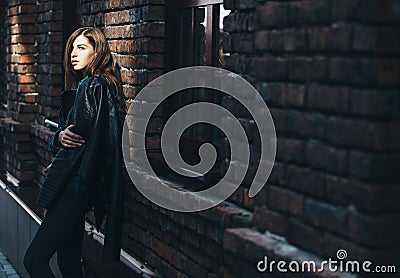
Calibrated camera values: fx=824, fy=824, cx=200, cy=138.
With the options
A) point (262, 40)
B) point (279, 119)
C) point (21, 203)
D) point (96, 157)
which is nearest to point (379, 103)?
point (279, 119)

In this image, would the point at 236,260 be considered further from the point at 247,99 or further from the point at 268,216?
the point at 247,99

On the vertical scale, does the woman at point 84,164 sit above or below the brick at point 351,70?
below

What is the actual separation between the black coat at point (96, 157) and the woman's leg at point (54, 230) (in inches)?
2.4

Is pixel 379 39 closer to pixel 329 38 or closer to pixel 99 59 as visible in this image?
pixel 329 38

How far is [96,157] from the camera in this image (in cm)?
437

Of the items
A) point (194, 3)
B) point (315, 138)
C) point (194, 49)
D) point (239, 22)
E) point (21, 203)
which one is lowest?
point (21, 203)

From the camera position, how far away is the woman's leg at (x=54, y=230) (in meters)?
4.40

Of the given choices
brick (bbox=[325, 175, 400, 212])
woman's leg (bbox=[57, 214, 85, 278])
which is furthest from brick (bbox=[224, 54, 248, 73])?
woman's leg (bbox=[57, 214, 85, 278])

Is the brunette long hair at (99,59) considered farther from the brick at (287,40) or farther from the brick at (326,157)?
the brick at (326,157)

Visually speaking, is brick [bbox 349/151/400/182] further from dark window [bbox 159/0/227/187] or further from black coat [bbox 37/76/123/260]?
black coat [bbox 37/76/123/260]

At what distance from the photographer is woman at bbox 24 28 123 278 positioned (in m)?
4.34

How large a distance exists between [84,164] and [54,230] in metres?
0.40

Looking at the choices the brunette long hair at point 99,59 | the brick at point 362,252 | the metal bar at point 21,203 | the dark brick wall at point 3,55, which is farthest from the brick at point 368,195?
the dark brick wall at point 3,55

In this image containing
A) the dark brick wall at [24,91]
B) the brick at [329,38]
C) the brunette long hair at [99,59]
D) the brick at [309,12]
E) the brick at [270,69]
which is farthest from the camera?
the dark brick wall at [24,91]
